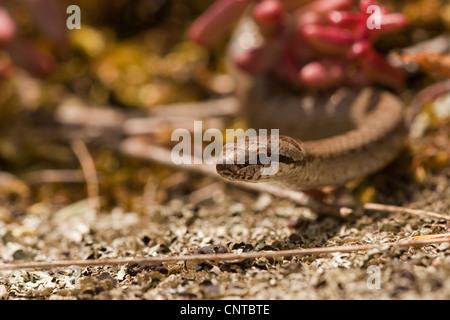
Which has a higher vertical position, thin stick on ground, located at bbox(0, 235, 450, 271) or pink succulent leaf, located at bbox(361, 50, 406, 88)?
pink succulent leaf, located at bbox(361, 50, 406, 88)

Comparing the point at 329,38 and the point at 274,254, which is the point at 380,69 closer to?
the point at 329,38

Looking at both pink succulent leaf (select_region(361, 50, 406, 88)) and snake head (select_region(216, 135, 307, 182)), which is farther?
pink succulent leaf (select_region(361, 50, 406, 88))

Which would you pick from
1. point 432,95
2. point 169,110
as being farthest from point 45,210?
point 432,95

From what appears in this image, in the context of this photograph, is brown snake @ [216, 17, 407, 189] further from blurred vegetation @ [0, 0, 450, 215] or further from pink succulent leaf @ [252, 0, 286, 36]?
blurred vegetation @ [0, 0, 450, 215]

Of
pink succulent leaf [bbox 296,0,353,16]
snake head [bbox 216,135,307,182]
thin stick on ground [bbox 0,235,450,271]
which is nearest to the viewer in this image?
thin stick on ground [bbox 0,235,450,271]

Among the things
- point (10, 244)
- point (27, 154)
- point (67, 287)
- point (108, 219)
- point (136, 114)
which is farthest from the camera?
point (136, 114)

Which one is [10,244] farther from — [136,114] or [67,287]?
[136,114]

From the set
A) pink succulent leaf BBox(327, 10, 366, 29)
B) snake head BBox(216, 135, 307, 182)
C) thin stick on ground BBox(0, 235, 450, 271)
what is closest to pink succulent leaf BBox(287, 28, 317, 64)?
pink succulent leaf BBox(327, 10, 366, 29)
